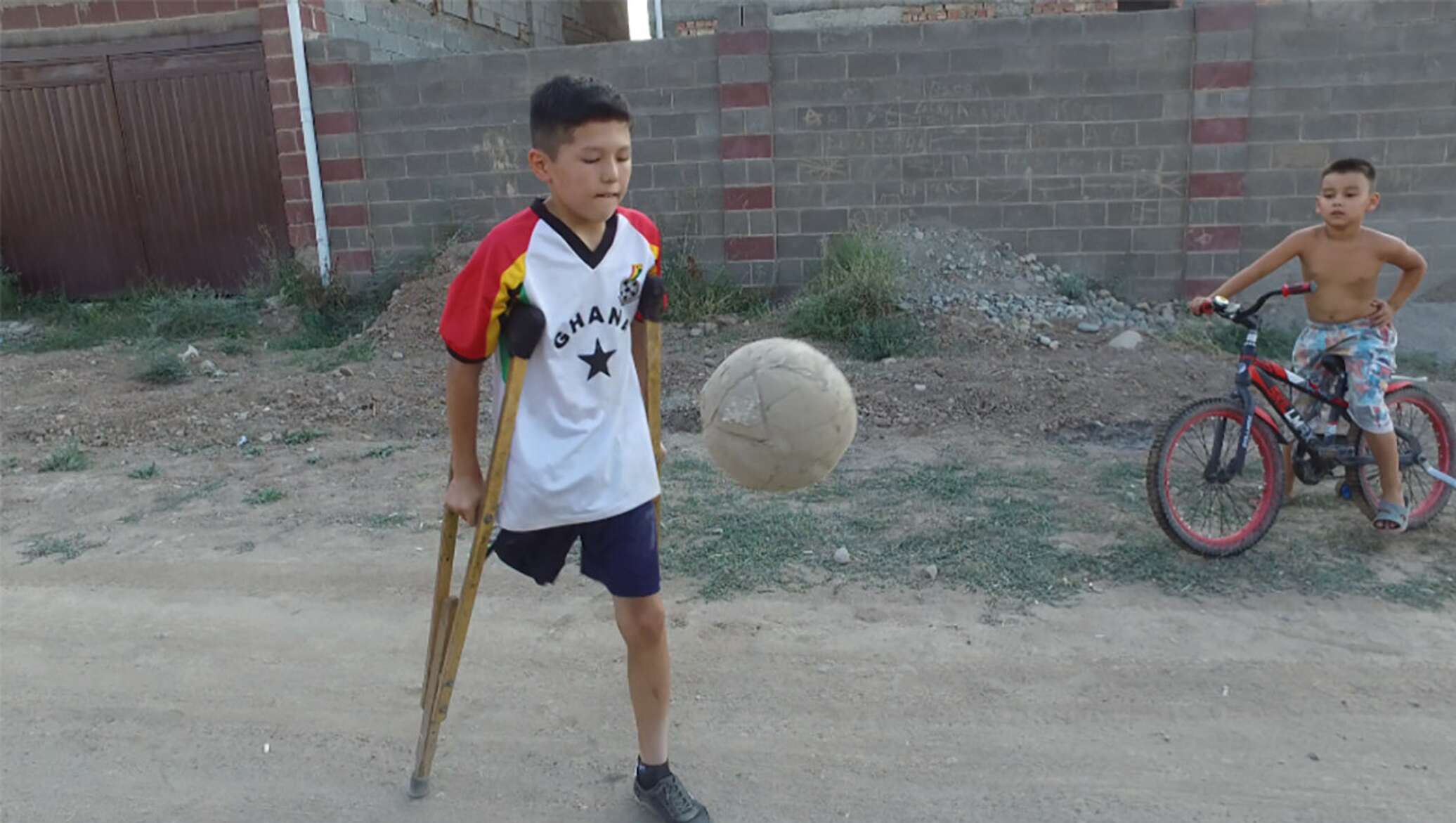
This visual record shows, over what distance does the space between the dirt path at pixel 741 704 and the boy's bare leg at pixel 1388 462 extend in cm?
72

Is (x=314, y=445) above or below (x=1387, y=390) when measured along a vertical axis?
below

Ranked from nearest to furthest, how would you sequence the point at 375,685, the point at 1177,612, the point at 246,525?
the point at 375,685, the point at 1177,612, the point at 246,525

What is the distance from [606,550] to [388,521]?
288cm

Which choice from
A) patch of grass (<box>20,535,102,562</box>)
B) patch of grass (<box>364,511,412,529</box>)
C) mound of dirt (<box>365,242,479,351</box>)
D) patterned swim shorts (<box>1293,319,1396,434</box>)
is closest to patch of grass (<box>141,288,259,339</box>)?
mound of dirt (<box>365,242,479,351</box>)

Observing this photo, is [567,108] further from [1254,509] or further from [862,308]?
[862,308]

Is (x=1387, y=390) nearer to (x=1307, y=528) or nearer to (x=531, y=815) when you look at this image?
(x=1307, y=528)

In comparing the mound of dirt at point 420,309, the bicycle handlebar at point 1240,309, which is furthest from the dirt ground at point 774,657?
the mound of dirt at point 420,309

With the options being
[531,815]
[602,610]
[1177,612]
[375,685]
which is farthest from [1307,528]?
[375,685]

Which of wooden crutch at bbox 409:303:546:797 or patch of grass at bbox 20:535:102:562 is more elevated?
wooden crutch at bbox 409:303:546:797

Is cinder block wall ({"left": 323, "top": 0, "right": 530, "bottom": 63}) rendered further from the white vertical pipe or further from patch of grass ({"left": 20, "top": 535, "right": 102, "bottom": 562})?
patch of grass ({"left": 20, "top": 535, "right": 102, "bottom": 562})

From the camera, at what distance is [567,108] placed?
2510 mm

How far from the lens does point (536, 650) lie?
12.6 ft

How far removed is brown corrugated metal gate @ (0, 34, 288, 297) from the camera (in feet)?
36.3

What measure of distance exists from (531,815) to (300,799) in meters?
0.70
